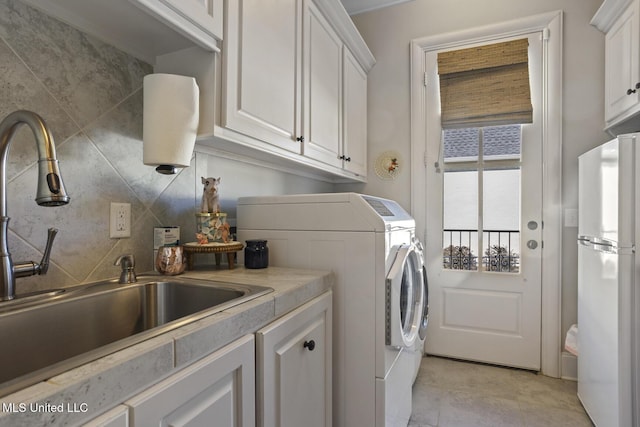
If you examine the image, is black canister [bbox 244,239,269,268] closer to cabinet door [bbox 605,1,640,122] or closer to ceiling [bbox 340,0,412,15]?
cabinet door [bbox 605,1,640,122]

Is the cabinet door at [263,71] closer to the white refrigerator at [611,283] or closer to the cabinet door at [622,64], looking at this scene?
the white refrigerator at [611,283]

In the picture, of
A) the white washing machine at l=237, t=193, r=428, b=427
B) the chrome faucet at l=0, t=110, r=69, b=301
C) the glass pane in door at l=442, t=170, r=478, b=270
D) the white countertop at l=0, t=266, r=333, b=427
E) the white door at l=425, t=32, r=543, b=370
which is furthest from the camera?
the glass pane in door at l=442, t=170, r=478, b=270

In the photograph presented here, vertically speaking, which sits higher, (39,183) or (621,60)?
(621,60)

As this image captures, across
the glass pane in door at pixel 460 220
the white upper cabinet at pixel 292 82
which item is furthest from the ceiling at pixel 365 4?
the glass pane in door at pixel 460 220

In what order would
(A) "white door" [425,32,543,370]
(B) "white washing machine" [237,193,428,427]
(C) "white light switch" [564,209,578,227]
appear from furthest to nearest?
(A) "white door" [425,32,543,370] → (C) "white light switch" [564,209,578,227] → (B) "white washing machine" [237,193,428,427]

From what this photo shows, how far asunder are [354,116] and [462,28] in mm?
1112

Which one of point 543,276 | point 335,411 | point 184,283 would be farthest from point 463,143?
point 184,283

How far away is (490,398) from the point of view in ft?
6.81

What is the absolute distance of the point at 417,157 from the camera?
2.75 meters

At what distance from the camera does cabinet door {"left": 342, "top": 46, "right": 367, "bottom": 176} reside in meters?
2.39

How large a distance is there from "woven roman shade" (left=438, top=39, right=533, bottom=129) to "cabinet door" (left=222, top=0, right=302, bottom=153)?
4.82ft

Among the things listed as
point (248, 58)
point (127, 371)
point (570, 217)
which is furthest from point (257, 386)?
point (570, 217)

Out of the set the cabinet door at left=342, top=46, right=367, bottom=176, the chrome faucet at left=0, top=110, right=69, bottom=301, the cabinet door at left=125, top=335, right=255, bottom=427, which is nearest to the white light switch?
the cabinet door at left=342, top=46, right=367, bottom=176

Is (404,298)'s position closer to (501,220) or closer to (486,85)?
(501,220)
